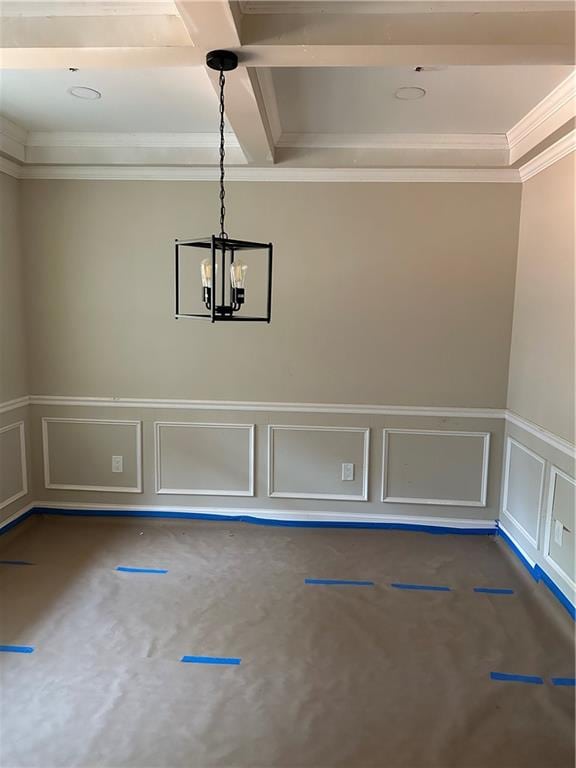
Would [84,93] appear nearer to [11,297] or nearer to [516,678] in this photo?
[11,297]

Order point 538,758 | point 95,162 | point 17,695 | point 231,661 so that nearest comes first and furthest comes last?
point 538,758 → point 17,695 → point 231,661 → point 95,162

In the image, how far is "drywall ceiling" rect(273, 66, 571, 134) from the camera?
232 centimetres

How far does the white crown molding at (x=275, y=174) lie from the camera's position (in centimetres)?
337

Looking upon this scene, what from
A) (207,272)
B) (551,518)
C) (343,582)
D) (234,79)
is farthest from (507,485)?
(234,79)

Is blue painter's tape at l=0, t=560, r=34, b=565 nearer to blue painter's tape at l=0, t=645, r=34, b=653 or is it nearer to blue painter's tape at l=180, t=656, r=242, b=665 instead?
blue painter's tape at l=0, t=645, r=34, b=653

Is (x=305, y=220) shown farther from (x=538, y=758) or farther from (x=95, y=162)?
(x=538, y=758)

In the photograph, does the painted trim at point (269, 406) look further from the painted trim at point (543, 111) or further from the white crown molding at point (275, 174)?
the painted trim at point (543, 111)

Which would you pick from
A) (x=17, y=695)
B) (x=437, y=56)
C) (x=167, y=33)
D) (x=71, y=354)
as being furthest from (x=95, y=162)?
(x=17, y=695)

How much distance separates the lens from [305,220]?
350 cm

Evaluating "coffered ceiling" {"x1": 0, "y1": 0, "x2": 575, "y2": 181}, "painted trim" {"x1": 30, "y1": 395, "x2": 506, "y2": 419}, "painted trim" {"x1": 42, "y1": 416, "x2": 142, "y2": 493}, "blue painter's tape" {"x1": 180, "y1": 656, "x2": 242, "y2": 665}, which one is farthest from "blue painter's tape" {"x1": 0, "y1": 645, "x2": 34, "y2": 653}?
"coffered ceiling" {"x1": 0, "y1": 0, "x2": 575, "y2": 181}

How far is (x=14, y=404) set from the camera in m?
3.58

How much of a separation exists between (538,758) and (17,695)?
6.74 feet

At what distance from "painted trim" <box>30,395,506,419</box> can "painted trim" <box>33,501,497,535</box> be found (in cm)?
76

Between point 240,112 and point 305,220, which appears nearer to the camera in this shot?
point 240,112
